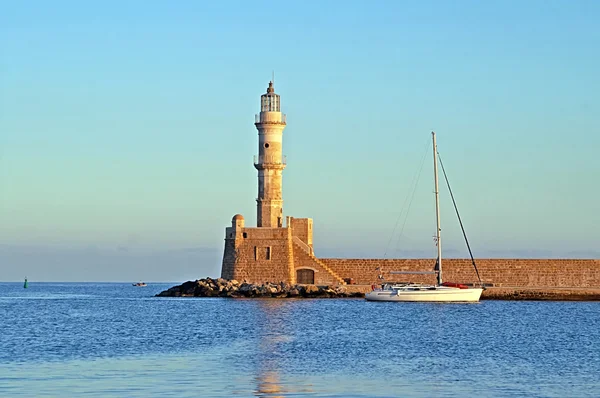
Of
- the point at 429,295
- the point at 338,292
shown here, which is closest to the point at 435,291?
the point at 429,295

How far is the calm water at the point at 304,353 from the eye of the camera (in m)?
19.3

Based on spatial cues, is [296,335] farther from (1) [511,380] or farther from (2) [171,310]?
(2) [171,310]

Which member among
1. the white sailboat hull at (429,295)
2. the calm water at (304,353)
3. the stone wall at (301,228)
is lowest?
the calm water at (304,353)

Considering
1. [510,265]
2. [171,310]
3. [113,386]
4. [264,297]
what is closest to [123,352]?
[113,386]

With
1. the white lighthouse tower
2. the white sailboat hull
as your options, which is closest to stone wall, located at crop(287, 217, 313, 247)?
the white lighthouse tower

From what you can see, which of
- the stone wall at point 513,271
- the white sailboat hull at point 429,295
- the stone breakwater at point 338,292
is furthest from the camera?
the stone wall at point 513,271

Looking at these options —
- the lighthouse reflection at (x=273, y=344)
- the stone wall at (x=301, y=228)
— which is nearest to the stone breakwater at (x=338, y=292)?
the lighthouse reflection at (x=273, y=344)

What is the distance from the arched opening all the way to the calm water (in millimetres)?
7386

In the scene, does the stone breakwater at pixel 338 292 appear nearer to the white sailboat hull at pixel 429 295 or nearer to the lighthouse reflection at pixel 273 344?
the lighthouse reflection at pixel 273 344

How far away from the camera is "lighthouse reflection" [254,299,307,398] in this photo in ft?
62.8

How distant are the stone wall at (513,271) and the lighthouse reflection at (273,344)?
6.38 m

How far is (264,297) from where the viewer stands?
1950 inches

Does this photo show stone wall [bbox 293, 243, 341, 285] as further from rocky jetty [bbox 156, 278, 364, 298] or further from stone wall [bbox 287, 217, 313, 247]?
stone wall [bbox 287, 217, 313, 247]

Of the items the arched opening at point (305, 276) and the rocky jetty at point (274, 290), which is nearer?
the rocky jetty at point (274, 290)
